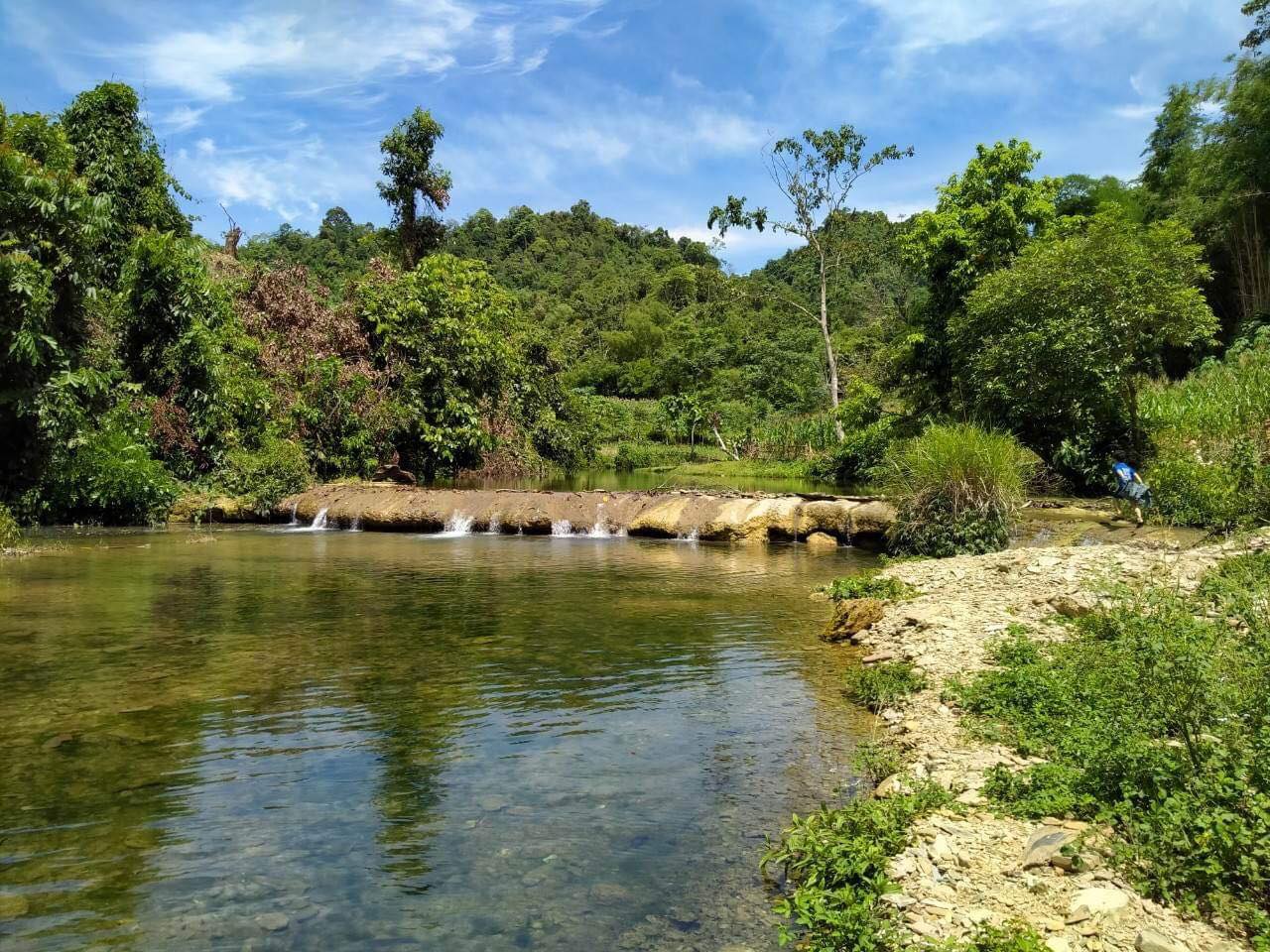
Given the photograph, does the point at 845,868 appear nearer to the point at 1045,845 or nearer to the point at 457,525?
the point at 1045,845

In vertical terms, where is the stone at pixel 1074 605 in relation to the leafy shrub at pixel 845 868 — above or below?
above

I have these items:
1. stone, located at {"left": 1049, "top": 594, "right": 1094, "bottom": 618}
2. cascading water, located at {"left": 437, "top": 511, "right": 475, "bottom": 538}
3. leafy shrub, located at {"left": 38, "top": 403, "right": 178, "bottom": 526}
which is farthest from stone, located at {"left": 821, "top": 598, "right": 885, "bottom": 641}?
leafy shrub, located at {"left": 38, "top": 403, "right": 178, "bottom": 526}

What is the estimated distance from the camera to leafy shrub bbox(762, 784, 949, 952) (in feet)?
10.4

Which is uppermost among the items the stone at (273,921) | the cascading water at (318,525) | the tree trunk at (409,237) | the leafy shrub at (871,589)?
the tree trunk at (409,237)

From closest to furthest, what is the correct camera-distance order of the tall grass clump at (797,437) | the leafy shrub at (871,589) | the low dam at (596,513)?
1. the leafy shrub at (871,589)
2. the low dam at (596,513)
3. the tall grass clump at (797,437)

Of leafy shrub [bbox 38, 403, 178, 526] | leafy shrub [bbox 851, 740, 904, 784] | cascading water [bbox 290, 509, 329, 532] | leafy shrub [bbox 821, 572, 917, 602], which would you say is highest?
leafy shrub [bbox 38, 403, 178, 526]

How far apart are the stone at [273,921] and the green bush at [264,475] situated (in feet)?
57.9

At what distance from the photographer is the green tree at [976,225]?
25.5 meters

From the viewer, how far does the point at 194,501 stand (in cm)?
1903

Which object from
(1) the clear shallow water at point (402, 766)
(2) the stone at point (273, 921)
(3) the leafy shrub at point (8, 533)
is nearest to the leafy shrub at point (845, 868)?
(1) the clear shallow water at point (402, 766)

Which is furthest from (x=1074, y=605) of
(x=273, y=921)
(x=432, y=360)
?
(x=432, y=360)

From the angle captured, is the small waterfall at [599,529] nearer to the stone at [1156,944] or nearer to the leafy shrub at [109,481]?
the leafy shrub at [109,481]

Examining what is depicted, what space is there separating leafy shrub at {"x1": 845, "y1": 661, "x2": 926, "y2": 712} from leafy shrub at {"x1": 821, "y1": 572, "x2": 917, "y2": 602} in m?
2.47

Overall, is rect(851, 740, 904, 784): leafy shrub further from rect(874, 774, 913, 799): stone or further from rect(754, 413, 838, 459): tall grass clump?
rect(754, 413, 838, 459): tall grass clump
